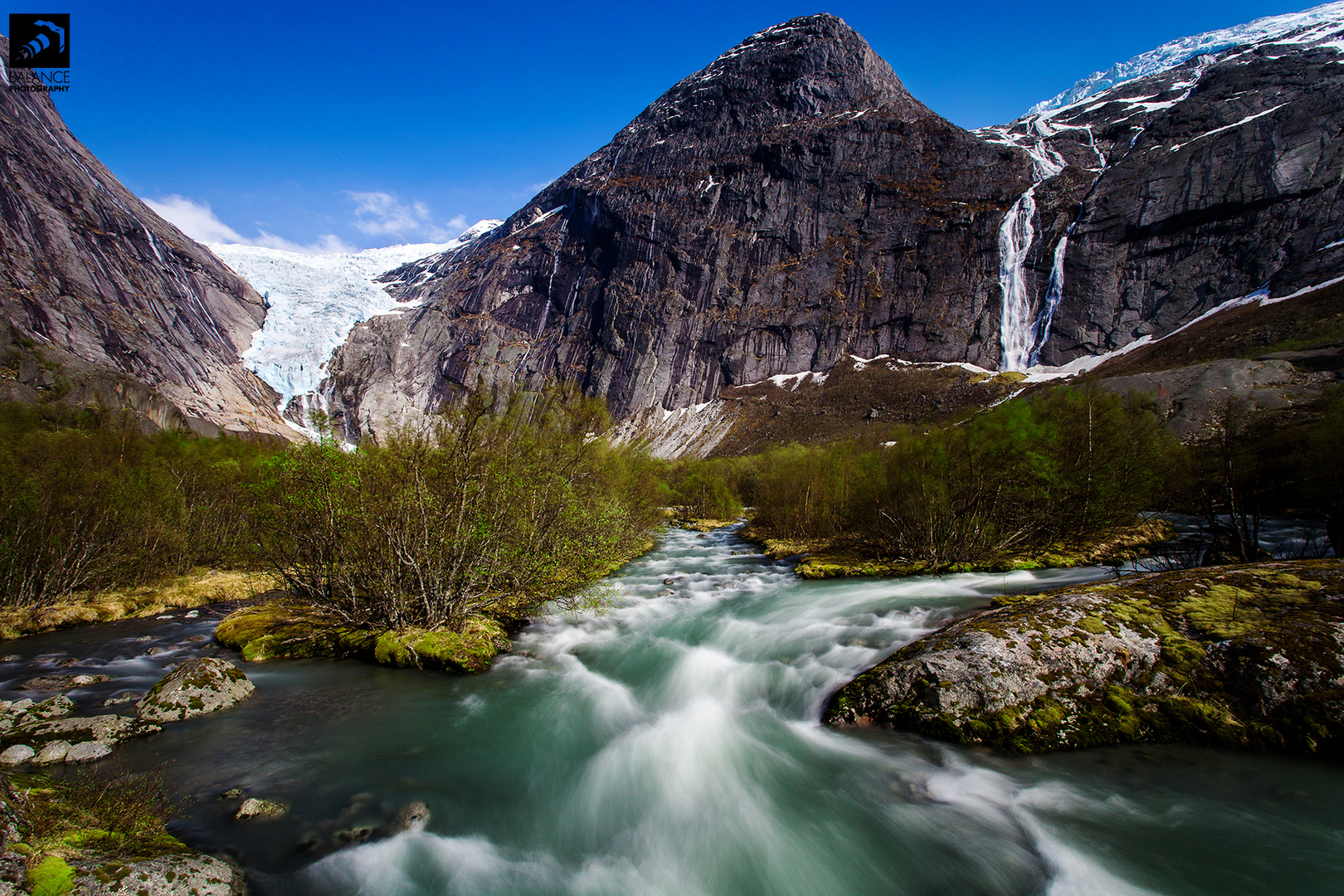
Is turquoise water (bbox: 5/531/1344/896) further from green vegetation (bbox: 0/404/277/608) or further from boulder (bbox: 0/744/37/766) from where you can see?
green vegetation (bbox: 0/404/277/608)

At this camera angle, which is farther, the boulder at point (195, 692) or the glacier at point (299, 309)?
the glacier at point (299, 309)

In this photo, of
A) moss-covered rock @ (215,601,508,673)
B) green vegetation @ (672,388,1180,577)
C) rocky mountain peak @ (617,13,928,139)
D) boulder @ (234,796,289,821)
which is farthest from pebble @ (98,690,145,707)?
rocky mountain peak @ (617,13,928,139)

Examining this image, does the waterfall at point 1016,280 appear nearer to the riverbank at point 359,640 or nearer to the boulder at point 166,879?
the riverbank at point 359,640

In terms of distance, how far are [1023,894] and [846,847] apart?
5.63 feet

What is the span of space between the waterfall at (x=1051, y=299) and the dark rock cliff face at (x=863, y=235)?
59 centimetres

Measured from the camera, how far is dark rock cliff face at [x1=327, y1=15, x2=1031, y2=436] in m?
125

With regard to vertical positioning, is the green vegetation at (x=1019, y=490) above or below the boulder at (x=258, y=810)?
above

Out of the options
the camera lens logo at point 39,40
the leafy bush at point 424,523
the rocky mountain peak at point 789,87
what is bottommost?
the leafy bush at point 424,523

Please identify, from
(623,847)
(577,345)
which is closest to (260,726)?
(623,847)

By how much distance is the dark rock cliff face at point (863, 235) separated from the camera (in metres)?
95.1

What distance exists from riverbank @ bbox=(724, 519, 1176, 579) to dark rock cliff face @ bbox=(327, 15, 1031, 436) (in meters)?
108

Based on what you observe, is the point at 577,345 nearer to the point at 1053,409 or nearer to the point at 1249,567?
the point at 1053,409

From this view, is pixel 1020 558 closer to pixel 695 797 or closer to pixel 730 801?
pixel 730 801

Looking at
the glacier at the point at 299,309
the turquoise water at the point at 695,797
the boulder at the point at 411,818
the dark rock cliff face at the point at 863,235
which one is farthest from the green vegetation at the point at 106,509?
the glacier at the point at 299,309
